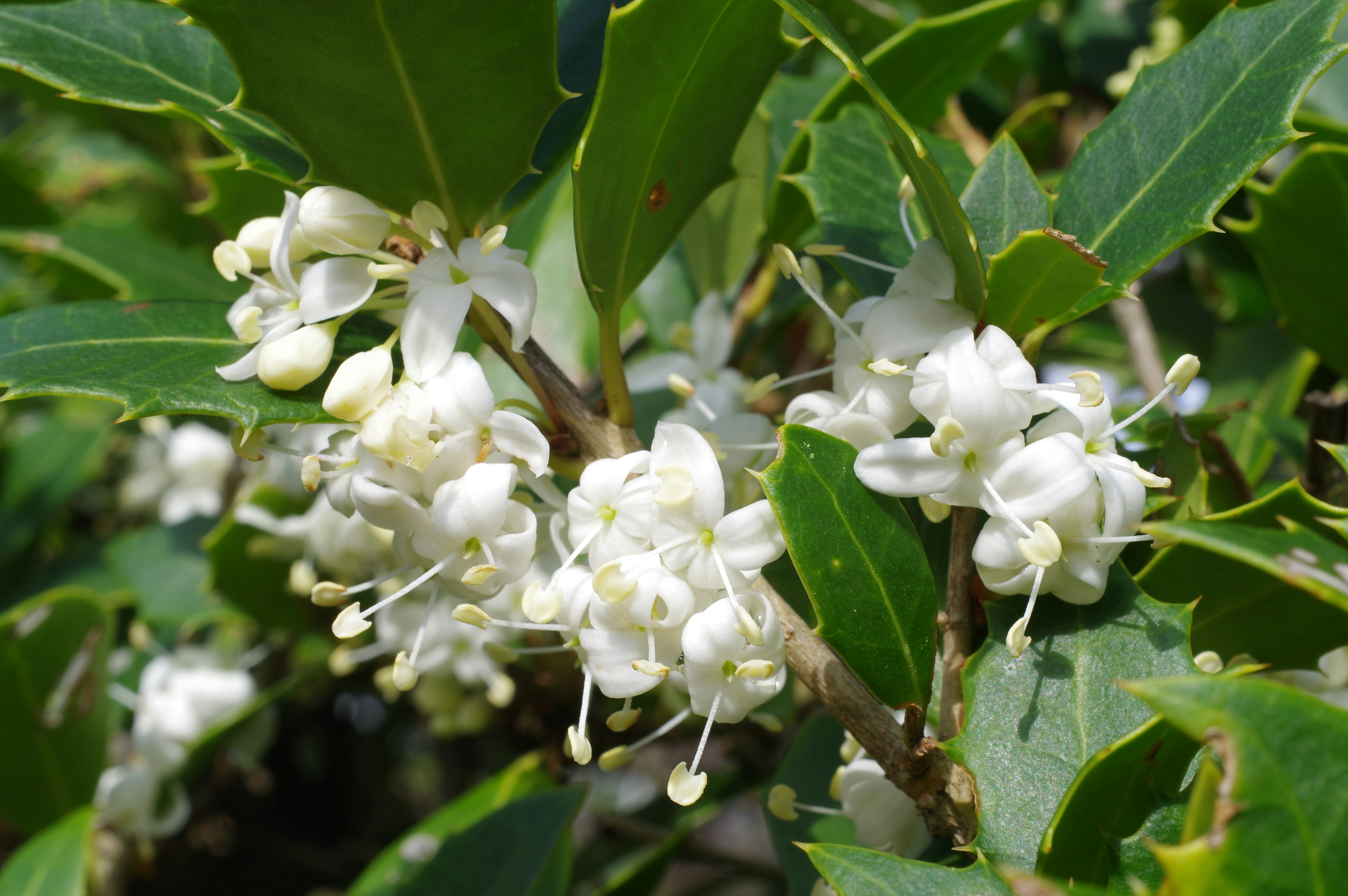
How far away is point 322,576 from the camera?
1.65 m

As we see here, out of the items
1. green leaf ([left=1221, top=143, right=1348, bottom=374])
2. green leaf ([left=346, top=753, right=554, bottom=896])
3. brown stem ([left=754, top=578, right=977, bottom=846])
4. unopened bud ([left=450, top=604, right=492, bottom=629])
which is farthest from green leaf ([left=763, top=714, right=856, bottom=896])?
green leaf ([left=1221, top=143, right=1348, bottom=374])

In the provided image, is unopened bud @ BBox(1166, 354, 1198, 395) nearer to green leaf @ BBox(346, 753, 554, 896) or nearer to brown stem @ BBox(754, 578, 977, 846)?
brown stem @ BBox(754, 578, 977, 846)

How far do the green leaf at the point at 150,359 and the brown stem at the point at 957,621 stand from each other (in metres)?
0.55

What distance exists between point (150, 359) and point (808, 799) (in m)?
0.79

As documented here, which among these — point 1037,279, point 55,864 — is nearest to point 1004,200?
point 1037,279

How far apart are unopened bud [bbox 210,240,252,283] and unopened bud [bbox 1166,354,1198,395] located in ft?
2.64

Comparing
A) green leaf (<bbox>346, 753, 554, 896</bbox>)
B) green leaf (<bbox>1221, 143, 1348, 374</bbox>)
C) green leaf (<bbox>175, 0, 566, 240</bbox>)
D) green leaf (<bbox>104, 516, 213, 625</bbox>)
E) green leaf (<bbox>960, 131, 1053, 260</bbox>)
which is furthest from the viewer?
green leaf (<bbox>104, 516, 213, 625</bbox>)

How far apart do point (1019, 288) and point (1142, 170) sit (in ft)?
0.62

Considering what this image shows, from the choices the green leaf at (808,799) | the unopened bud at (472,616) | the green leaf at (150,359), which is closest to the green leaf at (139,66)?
the green leaf at (150,359)

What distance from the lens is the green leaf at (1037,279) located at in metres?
0.76

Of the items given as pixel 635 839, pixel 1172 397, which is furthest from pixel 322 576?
pixel 1172 397

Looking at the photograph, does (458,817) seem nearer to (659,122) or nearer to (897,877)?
(897,877)

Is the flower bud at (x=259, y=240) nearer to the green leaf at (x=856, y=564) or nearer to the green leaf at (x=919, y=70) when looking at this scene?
the green leaf at (x=856, y=564)

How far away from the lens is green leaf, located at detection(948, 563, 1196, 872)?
744mm
